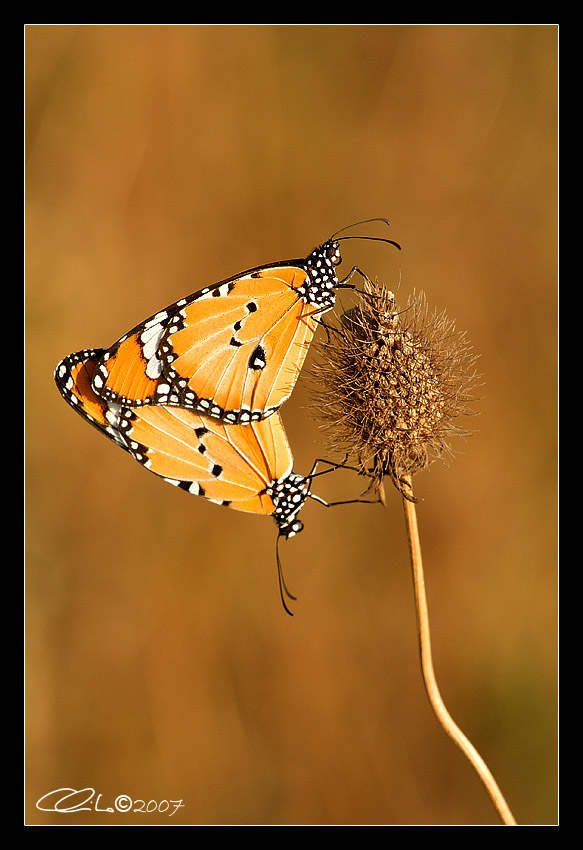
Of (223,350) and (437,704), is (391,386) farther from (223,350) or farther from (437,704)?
(437,704)

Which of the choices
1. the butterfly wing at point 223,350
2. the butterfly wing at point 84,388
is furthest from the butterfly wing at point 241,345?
the butterfly wing at point 84,388

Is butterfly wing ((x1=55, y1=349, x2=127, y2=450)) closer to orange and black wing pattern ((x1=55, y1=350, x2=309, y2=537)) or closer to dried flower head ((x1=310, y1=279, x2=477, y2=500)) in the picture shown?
orange and black wing pattern ((x1=55, y1=350, x2=309, y2=537))

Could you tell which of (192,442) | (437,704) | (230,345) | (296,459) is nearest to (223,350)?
(230,345)

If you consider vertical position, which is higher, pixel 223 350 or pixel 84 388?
pixel 223 350

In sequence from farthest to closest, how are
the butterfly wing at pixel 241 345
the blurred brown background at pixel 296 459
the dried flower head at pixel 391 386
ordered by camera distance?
the blurred brown background at pixel 296 459 < the butterfly wing at pixel 241 345 < the dried flower head at pixel 391 386

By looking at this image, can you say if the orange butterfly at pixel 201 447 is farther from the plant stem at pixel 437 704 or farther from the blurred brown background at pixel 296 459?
the blurred brown background at pixel 296 459
